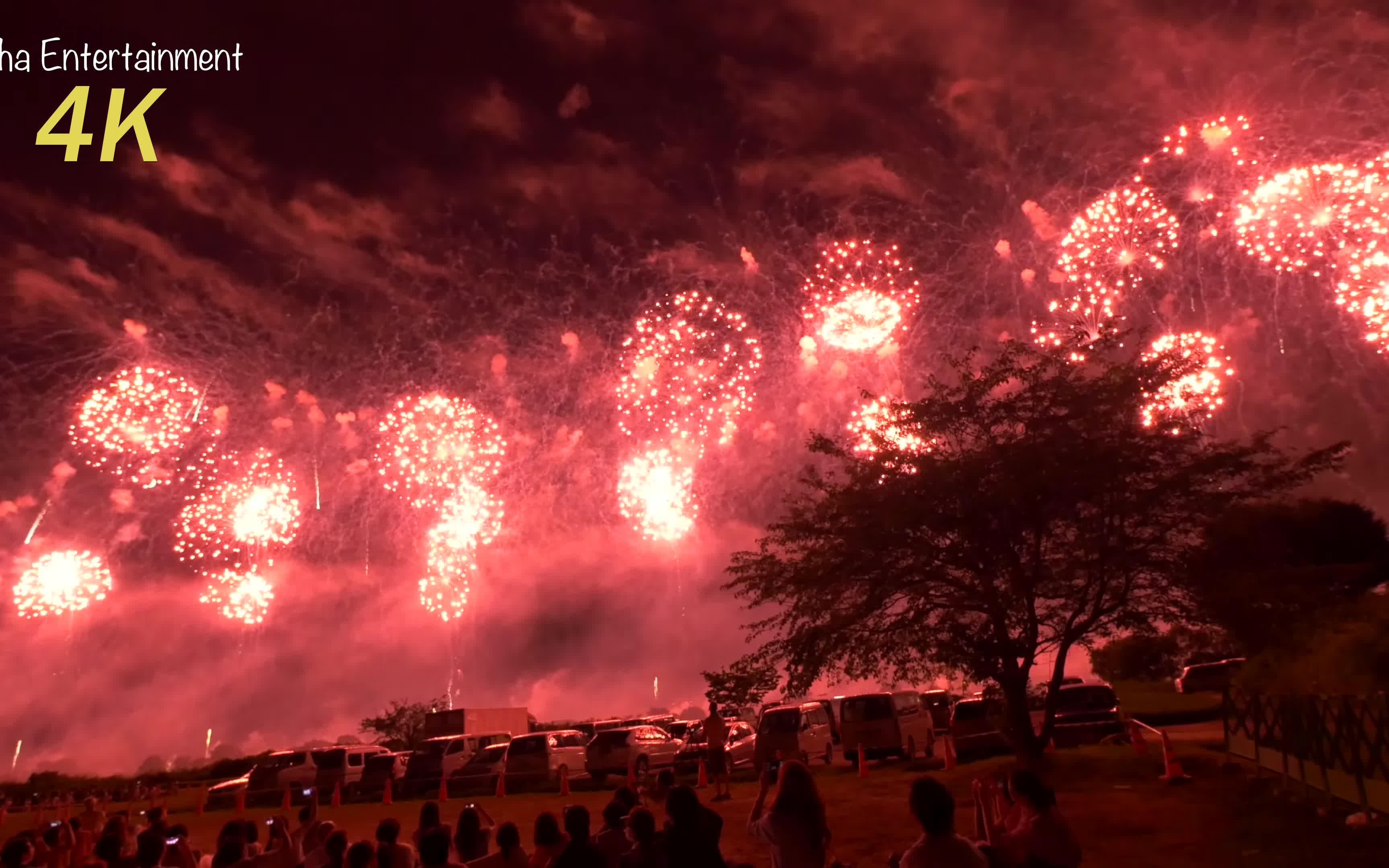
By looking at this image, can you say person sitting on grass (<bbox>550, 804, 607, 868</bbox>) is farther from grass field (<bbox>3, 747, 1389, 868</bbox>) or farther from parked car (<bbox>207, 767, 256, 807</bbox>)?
parked car (<bbox>207, 767, 256, 807</bbox>)

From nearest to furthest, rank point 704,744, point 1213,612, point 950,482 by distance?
point 1213,612 → point 950,482 → point 704,744

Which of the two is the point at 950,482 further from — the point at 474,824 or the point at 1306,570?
the point at 474,824

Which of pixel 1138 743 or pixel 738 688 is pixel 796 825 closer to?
pixel 1138 743

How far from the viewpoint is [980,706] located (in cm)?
2216

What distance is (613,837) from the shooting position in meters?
6.92

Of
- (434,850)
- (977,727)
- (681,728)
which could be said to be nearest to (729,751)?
(977,727)

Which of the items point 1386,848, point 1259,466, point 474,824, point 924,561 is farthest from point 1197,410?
point 474,824

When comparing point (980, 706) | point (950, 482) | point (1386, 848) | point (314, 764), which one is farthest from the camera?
point (314, 764)

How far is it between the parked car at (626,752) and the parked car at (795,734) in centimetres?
264

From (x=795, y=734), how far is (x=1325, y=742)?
1174cm

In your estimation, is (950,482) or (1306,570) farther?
(1306,570)

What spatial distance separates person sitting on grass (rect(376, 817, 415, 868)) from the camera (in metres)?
6.68

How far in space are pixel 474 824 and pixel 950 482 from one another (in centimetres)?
1409

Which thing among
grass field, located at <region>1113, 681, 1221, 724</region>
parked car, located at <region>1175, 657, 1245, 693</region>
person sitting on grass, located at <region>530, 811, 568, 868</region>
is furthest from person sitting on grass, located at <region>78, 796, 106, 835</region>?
parked car, located at <region>1175, 657, 1245, 693</region>
